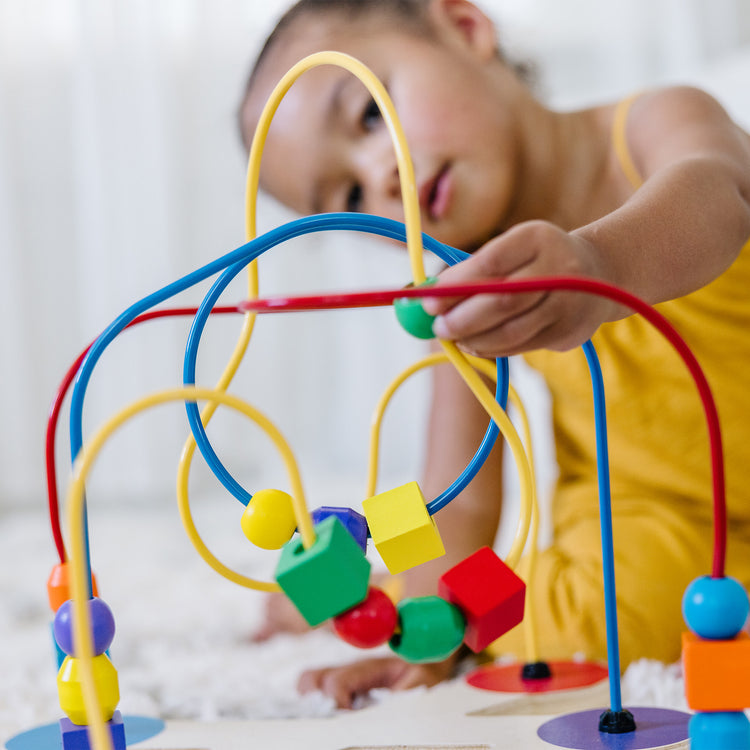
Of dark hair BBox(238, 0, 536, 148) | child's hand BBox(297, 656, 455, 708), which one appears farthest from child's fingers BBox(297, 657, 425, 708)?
dark hair BBox(238, 0, 536, 148)

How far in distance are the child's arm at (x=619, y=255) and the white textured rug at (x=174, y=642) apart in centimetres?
26

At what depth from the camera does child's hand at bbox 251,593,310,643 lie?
76 centimetres

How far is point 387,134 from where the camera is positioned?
2.37 feet

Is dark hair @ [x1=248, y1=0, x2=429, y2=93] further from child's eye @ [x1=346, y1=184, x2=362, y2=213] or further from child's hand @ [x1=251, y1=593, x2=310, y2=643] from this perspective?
child's hand @ [x1=251, y1=593, x2=310, y2=643]

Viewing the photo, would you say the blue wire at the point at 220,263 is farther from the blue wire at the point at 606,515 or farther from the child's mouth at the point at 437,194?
the child's mouth at the point at 437,194

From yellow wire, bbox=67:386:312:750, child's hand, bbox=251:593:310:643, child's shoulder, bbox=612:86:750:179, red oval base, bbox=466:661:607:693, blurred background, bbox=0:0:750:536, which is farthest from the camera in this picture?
blurred background, bbox=0:0:750:536

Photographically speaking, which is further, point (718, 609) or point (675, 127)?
point (675, 127)

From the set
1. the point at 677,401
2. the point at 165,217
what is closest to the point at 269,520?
the point at 677,401

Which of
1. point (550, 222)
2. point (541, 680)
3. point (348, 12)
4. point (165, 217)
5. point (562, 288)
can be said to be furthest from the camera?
point (165, 217)

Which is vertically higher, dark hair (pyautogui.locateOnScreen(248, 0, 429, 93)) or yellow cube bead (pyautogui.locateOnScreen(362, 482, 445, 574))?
dark hair (pyautogui.locateOnScreen(248, 0, 429, 93))

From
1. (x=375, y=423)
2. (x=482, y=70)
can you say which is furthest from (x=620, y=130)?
(x=375, y=423)

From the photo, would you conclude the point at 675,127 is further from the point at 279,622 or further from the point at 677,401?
the point at 279,622

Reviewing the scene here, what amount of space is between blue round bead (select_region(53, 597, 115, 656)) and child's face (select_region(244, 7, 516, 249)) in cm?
45

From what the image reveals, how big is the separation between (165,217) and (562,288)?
1282 millimetres
